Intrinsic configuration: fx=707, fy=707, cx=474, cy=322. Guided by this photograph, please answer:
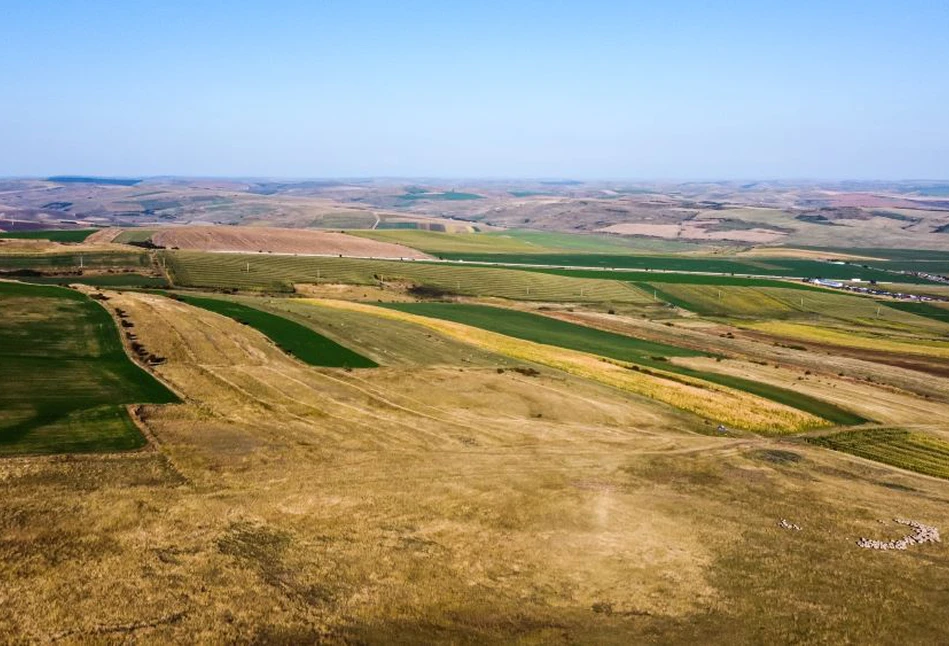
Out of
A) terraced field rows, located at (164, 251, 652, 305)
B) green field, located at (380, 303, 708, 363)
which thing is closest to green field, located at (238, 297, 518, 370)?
green field, located at (380, 303, 708, 363)

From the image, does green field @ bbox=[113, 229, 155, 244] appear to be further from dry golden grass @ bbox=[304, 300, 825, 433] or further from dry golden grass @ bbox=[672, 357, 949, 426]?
dry golden grass @ bbox=[672, 357, 949, 426]

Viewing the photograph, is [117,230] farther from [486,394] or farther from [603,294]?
[486,394]

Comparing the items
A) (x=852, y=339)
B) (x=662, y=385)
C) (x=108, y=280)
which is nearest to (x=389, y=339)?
(x=662, y=385)

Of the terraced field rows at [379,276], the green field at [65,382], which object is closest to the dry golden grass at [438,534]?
the green field at [65,382]

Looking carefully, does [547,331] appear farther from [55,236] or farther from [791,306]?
[55,236]

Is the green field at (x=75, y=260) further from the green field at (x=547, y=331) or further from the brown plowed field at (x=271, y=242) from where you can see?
the green field at (x=547, y=331)

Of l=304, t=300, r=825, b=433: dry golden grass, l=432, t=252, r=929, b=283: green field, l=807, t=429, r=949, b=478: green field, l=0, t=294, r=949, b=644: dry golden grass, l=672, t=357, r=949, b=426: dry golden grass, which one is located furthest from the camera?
l=432, t=252, r=929, b=283: green field
